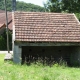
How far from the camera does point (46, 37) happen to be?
698 inches

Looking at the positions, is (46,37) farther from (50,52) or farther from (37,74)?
(37,74)

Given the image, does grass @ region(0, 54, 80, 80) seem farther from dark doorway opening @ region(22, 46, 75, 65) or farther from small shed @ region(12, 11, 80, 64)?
dark doorway opening @ region(22, 46, 75, 65)

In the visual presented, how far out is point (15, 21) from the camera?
19.1 m

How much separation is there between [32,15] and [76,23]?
343cm

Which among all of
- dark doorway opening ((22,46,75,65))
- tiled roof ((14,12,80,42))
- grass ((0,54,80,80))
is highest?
tiled roof ((14,12,80,42))

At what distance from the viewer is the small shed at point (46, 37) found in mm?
17297

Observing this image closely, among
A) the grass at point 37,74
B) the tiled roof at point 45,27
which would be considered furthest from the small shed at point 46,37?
the grass at point 37,74

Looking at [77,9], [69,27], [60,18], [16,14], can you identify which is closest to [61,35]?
[69,27]

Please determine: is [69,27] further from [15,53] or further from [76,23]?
[15,53]

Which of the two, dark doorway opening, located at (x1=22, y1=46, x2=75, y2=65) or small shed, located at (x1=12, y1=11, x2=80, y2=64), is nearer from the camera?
small shed, located at (x1=12, y1=11, x2=80, y2=64)

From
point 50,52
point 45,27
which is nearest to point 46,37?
point 45,27

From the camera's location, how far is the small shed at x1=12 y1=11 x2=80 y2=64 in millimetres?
17297

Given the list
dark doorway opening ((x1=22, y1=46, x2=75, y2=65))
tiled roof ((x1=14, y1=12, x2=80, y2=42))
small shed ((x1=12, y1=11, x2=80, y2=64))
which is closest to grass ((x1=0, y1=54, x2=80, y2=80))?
small shed ((x1=12, y1=11, x2=80, y2=64))

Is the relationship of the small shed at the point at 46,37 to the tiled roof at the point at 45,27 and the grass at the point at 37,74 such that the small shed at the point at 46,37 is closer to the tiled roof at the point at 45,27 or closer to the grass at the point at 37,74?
the tiled roof at the point at 45,27
